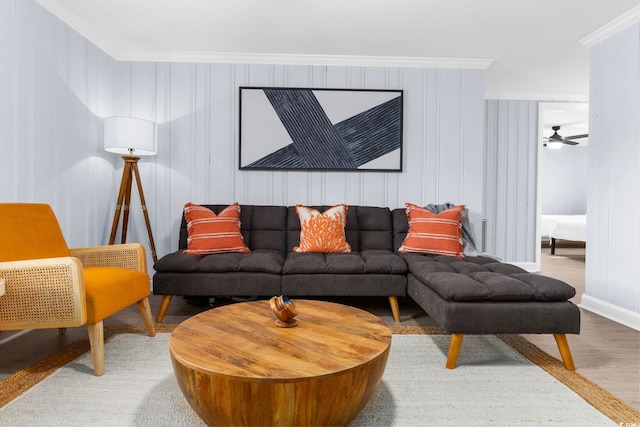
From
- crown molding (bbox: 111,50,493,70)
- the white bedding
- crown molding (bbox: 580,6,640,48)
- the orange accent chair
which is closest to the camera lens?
the orange accent chair

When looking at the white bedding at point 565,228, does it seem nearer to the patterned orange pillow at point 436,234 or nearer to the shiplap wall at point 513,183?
the shiplap wall at point 513,183

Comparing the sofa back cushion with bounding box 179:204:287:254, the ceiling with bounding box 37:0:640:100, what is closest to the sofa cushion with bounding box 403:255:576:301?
the sofa back cushion with bounding box 179:204:287:254

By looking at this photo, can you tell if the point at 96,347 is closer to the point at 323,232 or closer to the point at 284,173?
the point at 323,232

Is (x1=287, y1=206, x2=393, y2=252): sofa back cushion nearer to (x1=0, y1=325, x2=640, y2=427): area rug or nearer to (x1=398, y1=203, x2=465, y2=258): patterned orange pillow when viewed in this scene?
(x1=398, y1=203, x2=465, y2=258): patterned orange pillow

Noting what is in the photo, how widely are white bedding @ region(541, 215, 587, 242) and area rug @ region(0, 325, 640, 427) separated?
481cm

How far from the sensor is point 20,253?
6.81 ft

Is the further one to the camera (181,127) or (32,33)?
(181,127)

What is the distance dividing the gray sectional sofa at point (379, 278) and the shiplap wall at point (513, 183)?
7.08ft

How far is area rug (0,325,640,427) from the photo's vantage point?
154 centimetres

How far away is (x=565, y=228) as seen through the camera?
20.7 ft

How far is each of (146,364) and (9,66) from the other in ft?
6.91

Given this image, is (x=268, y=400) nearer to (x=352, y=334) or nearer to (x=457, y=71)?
(x=352, y=334)

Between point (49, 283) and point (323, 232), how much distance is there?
1874mm

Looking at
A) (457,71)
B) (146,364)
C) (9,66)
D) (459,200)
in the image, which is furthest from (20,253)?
(457,71)
